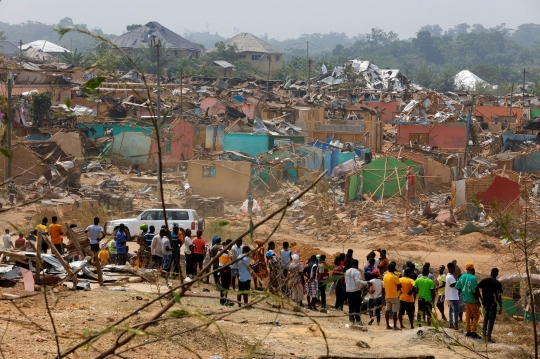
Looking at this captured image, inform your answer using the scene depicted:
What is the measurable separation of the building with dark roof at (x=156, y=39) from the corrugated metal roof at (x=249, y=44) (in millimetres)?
6333

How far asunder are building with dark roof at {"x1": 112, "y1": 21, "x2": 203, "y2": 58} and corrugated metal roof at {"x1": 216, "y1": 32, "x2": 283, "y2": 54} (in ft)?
20.8

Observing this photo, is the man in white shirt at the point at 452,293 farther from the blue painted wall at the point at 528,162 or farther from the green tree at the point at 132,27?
the green tree at the point at 132,27

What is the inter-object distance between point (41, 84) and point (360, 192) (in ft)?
85.9

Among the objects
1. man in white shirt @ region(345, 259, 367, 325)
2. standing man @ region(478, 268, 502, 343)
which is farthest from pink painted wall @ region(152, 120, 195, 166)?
standing man @ region(478, 268, 502, 343)

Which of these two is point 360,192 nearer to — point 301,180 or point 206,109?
point 301,180

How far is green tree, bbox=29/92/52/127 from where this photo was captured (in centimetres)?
3158

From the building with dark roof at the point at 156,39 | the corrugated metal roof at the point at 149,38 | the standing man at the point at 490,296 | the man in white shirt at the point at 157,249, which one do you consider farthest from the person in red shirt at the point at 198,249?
the corrugated metal roof at the point at 149,38

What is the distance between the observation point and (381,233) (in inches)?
792

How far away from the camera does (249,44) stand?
92.5 m

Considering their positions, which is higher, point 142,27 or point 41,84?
point 142,27

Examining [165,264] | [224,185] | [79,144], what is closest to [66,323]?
[165,264]

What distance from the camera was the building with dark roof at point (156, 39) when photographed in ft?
271

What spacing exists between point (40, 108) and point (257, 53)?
59.6 metres

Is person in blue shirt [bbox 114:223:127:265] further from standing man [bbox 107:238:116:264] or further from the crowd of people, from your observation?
standing man [bbox 107:238:116:264]
